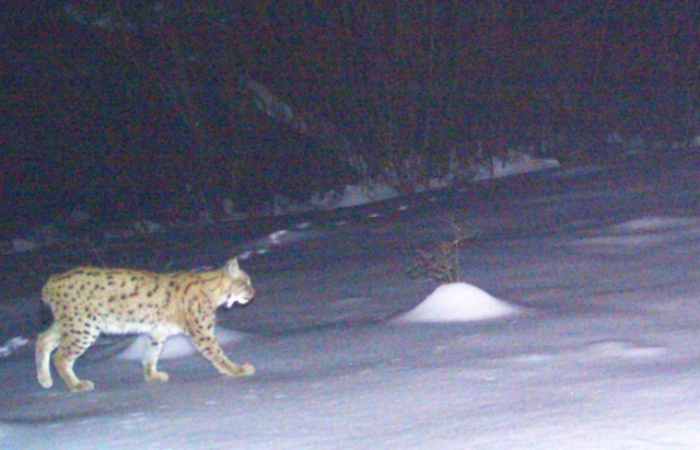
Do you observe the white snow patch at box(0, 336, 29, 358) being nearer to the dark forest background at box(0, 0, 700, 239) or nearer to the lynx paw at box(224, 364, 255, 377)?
the lynx paw at box(224, 364, 255, 377)

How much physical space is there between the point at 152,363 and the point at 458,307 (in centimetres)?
246

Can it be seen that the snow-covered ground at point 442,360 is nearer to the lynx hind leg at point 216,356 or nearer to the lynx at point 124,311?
the lynx hind leg at point 216,356

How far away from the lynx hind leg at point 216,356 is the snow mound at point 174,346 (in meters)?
0.91

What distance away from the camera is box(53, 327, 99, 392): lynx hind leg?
6879 millimetres

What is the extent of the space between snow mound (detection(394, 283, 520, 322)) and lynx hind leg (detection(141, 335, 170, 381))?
2.01 metres

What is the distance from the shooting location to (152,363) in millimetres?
6949

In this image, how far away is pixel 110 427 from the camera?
17.6ft

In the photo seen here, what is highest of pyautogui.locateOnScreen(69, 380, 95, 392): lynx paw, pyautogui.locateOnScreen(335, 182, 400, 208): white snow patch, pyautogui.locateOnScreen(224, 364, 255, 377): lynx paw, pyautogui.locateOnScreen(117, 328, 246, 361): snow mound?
pyautogui.locateOnScreen(335, 182, 400, 208): white snow patch

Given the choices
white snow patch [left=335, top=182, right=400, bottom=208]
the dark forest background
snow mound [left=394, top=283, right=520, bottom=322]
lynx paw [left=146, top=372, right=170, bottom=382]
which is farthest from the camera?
white snow patch [left=335, top=182, right=400, bottom=208]

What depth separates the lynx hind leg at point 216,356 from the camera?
6758 millimetres

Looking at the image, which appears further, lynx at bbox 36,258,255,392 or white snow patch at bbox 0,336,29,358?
white snow patch at bbox 0,336,29,358

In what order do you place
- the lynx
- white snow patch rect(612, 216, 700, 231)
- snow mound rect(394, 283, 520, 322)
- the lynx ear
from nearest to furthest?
the lynx
the lynx ear
snow mound rect(394, 283, 520, 322)
white snow patch rect(612, 216, 700, 231)

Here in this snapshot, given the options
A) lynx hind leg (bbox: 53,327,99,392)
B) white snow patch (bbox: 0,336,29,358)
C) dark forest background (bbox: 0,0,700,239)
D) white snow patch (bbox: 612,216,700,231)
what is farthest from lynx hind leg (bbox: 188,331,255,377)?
dark forest background (bbox: 0,0,700,239)

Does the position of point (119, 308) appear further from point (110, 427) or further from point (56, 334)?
point (110, 427)
